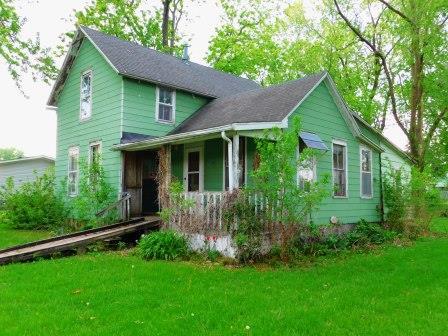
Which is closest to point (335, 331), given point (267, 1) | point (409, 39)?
point (409, 39)

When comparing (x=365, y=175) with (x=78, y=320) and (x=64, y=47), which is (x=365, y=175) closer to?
(x=78, y=320)

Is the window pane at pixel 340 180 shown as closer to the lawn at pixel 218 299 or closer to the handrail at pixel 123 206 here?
the lawn at pixel 218 299

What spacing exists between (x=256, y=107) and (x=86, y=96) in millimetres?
7320

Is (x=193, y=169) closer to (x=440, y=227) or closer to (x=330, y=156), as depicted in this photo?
(x=330, y=156)

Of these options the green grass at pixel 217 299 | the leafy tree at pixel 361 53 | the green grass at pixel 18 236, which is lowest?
the green grass at pixel 217 299

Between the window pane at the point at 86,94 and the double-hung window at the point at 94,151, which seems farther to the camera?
the window pane at the point at 86,94

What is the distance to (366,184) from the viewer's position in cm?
1378

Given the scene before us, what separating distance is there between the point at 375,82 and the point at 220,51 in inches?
466

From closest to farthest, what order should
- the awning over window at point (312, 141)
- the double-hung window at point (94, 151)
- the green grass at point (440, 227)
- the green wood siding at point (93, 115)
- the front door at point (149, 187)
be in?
the awning over window at point (312, 141) < the green wood siding at point (93, 115) < the front door at point (149, 187) < the double-hung window at point (94, 151) < the green grass at point (440, 227)

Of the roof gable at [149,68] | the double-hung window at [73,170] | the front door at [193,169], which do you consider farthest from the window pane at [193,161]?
the double-hung window at [73,170]

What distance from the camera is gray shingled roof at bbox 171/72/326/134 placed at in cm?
985

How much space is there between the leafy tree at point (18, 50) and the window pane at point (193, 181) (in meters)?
10.4

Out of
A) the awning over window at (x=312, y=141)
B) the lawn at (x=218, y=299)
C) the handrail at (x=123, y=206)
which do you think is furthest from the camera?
the handrail at (x=123, y=206)

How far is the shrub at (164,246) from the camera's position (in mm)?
8742
